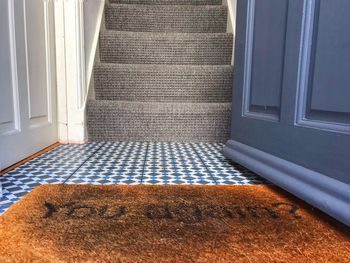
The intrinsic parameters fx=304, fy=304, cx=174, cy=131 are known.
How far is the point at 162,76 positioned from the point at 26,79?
702 millimetres

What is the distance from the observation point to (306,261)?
0.50 metres

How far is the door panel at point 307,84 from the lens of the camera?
2.05 ft

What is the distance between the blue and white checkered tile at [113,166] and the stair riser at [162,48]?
607mm

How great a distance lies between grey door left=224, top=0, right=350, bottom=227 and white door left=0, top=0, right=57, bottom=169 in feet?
2.53

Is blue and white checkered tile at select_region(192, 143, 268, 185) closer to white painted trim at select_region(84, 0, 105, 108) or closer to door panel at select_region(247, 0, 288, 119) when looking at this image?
door panel at select_region(247, 0, 288, 119)

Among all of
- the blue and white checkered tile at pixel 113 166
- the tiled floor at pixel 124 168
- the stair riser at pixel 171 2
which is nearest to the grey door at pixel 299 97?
the tiled floor at pixel 124 168

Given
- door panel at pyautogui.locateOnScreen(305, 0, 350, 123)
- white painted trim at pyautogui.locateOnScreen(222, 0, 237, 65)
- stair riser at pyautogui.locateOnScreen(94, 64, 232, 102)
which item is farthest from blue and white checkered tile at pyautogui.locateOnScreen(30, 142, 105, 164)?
white painted trim at pyautogui.locateOnScreen(222, 0, 237, 65)

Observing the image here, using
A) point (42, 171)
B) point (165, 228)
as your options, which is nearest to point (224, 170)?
point (165, 228)

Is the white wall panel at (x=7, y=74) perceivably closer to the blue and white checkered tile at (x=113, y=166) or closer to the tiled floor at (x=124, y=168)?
the tiled floor at (x=124, y=168)

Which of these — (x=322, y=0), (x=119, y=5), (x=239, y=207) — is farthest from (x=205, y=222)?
(x=119, y=5)

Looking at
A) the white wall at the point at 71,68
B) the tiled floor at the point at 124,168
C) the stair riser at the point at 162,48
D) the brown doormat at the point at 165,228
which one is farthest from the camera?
the stair riser at the point at 162,48

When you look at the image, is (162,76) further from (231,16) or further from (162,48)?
(231,16)

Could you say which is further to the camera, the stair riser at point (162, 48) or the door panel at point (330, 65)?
the stair riser at point (162, 48)

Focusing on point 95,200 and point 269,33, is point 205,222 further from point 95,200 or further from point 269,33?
point 269,33
